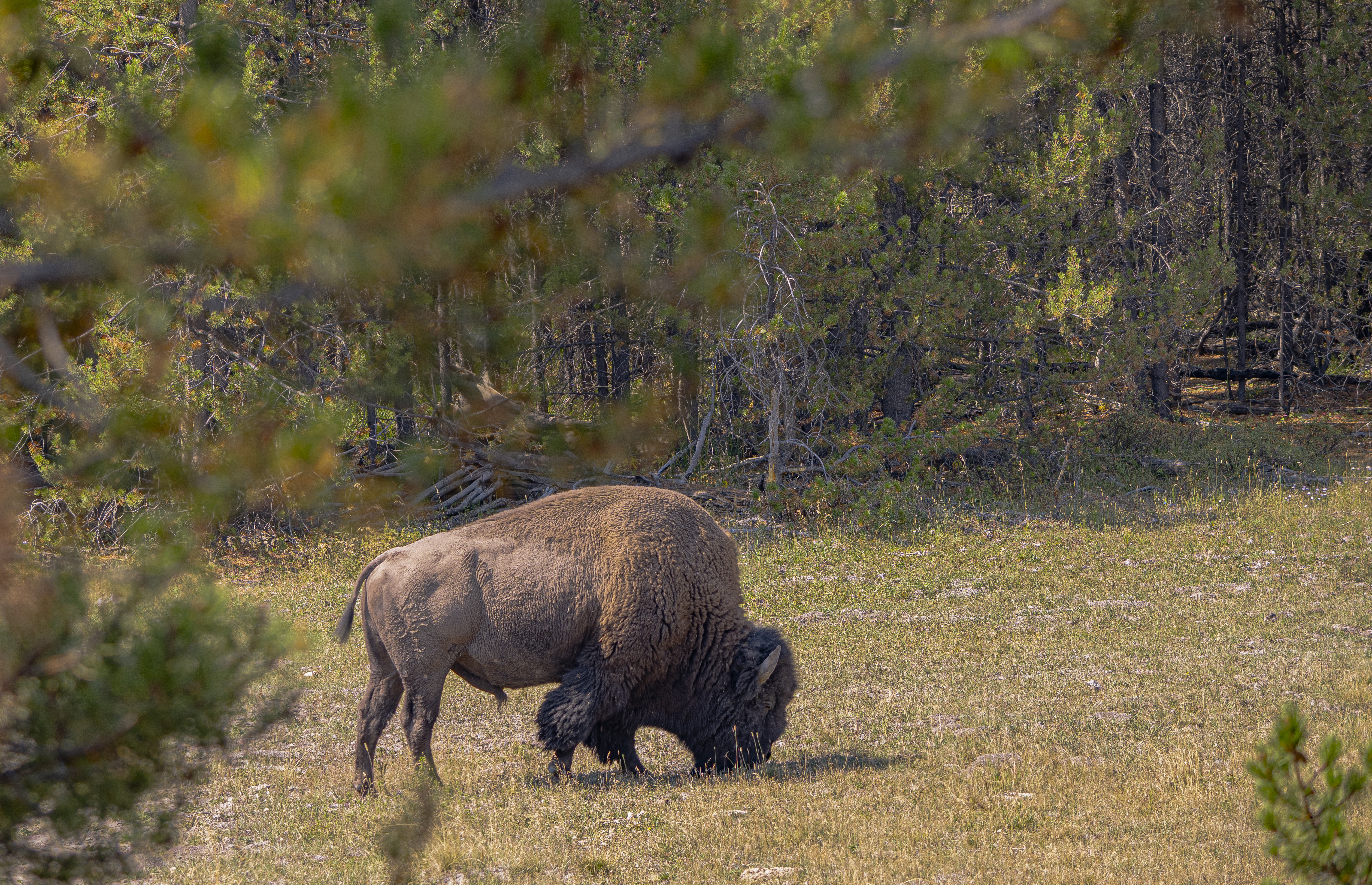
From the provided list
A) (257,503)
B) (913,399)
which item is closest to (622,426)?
(257,503)

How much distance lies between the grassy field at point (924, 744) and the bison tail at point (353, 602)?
1.41 ft

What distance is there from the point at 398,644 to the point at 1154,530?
1119cm

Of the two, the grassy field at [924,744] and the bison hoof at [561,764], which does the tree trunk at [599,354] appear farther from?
the bison hoof at [561,764]

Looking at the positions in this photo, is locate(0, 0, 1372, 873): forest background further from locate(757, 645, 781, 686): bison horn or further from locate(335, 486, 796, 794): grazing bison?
locate(757, 645, 781, 686): bison horn

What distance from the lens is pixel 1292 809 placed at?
2.86 meters

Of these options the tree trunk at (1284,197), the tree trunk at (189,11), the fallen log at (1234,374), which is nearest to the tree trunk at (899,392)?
the tree trunk at (1284,197)

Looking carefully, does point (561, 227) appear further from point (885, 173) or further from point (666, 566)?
point (885, 173)

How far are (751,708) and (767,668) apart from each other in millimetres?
316

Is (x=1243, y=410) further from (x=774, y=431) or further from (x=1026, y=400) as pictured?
(x=774, y=431)

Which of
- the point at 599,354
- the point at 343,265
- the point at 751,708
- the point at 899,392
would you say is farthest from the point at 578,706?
the point at 899,392

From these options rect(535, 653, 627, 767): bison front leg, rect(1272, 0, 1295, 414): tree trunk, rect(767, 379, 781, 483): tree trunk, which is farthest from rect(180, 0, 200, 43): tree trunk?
rect(1272, 0, 1295, 414): tree trunk

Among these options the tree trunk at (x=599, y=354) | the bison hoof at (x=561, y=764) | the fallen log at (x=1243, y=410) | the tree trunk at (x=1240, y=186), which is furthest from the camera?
the tree trunk at (x=1240, y=186)

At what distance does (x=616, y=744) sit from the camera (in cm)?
793

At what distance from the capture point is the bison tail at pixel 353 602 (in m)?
7.79
